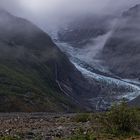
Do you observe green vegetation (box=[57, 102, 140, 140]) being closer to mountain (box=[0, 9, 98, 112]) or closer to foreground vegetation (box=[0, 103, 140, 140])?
foreground vegetation (box=[0, 103, 140, 140])

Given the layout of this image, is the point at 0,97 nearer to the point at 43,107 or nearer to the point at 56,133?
the point at 43,107

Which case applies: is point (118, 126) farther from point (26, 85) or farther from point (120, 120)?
point (26, 85)

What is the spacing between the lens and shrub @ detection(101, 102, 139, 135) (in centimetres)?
2388

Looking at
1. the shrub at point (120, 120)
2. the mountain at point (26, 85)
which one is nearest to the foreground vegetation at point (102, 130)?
the shrub at point (120, 120)

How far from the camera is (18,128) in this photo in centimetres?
2478

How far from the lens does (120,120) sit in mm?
24141

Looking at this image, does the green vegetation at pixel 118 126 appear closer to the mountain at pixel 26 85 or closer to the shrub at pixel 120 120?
the shrub at pixel 120 120

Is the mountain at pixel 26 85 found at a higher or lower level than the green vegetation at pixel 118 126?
higher

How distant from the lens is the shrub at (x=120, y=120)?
23.9 m

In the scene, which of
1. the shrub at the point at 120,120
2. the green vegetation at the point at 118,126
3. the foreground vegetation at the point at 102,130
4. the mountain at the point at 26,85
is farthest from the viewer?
the mountain at the point at 26,85

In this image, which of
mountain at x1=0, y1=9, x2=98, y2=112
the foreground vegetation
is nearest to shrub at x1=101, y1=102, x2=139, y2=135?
the foreground vegetation

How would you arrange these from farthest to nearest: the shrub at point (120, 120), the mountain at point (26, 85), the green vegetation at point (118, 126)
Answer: the mountain at point (26, 85)
the shrub at point (120, 120)
the green vegetation at point (118, 126)

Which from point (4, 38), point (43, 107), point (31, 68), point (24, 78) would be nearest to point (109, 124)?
point (43, 107)

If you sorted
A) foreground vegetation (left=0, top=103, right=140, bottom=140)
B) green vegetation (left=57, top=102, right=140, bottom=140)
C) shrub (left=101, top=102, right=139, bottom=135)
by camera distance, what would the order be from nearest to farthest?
foreground vegetation (left=0, top=103, right=140, bottom=140) → green vegetation (left=57, top=102, right=140, bottom=140) → shrub (left=101, top=102, right=139, bottom=135)
